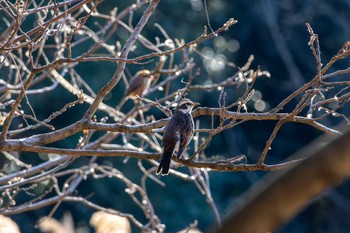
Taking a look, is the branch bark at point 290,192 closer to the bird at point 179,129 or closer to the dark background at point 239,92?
the bird at point 179,129

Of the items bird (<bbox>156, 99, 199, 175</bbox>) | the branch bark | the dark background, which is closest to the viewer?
the branch bark

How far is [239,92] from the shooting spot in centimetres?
1562

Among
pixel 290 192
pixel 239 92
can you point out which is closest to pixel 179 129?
pixel 290 192

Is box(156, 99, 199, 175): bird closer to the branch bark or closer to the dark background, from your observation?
the branch bark

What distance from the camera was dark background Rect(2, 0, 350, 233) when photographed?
15898mm

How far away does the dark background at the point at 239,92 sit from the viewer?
15.9 m

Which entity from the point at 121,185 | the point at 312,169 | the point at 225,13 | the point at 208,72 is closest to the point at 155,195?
the point at 121,185

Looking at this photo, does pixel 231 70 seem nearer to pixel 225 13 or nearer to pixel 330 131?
pixel 225 13

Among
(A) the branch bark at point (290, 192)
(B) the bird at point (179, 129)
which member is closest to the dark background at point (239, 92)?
(B) the bird at point (179, 129)

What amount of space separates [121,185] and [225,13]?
14.5 feet

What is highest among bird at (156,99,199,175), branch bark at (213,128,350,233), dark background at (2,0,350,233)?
branch bark at (213,128,350,233)

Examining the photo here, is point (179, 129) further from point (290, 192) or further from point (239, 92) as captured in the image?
point (239, 92)

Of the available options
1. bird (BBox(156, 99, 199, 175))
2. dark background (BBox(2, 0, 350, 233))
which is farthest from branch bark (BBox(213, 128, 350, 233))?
dark background (BBox(2, 0, 350, 233))

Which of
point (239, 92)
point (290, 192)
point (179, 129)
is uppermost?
point (290, 192)
